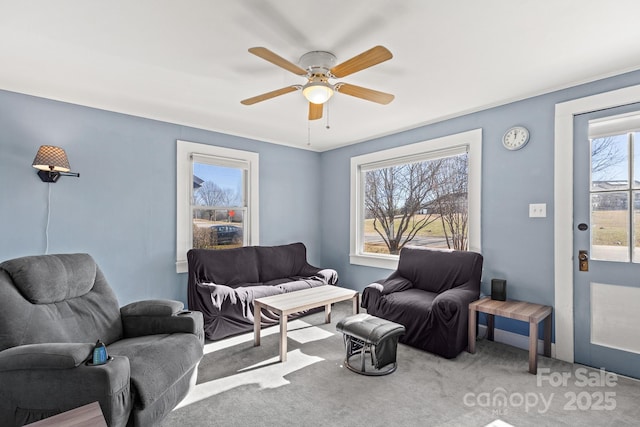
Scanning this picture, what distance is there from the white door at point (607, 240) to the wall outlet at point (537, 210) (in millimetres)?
241

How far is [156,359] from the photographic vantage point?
1.86 metres

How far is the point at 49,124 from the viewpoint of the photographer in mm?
3111

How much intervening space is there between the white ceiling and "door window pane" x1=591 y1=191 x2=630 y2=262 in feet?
3.38

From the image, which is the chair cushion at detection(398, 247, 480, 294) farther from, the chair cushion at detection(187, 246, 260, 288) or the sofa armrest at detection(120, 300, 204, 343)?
the sofa armrest at detection(120, 300, 204, 343)

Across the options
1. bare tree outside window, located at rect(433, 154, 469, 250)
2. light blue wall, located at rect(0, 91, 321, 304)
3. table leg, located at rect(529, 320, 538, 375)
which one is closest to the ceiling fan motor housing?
bare tree outside window, located at rect(433, 154, 469, 250)

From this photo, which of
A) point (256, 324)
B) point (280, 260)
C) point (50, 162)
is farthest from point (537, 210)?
point (50, 162)

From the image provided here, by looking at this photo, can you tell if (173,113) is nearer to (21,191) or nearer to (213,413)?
(21,191)

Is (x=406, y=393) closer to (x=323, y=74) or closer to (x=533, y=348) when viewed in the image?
(x=533, y=348)

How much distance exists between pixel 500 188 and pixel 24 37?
161 inches

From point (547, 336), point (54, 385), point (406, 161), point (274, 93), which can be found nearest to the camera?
point (54, 385)

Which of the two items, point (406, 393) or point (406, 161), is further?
point (406, 161)

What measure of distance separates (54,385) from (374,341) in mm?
1956

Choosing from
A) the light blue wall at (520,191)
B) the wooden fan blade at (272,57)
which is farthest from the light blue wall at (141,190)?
the wooden fan blade at (272,57)

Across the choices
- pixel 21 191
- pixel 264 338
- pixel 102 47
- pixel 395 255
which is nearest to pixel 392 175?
pixel 395 255
